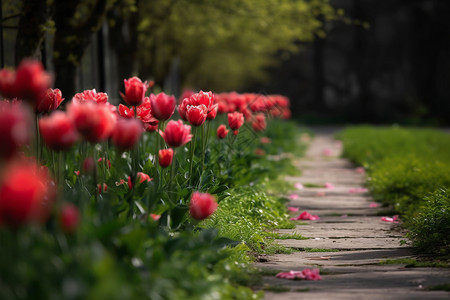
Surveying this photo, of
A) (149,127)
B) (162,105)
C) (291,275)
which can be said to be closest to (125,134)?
(162,105)

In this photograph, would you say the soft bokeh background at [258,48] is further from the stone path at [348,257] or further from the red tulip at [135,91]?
the red tulip at [135,91]

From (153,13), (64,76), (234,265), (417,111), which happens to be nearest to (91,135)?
(234,265)

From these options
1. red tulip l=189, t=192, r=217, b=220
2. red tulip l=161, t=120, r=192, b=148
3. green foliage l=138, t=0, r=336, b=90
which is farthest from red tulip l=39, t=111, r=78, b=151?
green foliage l=138, t=0, r=336, b=90

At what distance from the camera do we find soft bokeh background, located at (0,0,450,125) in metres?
7.57

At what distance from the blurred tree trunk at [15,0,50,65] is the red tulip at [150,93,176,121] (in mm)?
2848

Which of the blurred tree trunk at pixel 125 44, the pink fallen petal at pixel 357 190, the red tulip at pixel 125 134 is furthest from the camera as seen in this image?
the blurred tree trunk at pixel 125 44

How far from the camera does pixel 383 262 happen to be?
4.11m

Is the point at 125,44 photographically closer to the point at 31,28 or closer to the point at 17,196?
the point at 31,28

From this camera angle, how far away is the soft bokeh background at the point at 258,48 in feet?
24.8

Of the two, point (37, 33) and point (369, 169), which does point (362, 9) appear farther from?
point (37, 33)

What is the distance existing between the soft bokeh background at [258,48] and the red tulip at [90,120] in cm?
362

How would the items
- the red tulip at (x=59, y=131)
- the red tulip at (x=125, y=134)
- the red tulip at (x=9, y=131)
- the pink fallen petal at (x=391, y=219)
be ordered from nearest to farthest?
the red tulip at (x=9, y=131), the red tulip at (x=59, y=131), the red tulip at (x=125, y=134), the pink fallen petal at (x=391, y=219)

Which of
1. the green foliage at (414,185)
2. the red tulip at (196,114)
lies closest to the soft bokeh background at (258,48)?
the green foliage at (414,185)

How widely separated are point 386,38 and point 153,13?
24269 millimetres
